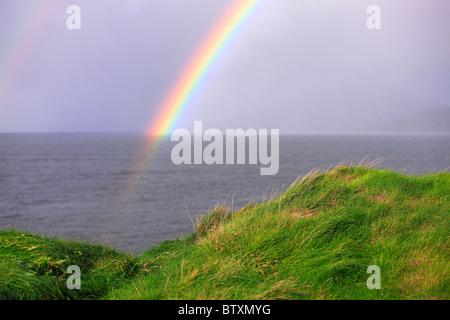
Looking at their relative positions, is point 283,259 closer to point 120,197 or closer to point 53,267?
point 53,267

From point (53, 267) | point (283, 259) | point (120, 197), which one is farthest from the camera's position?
point (120, 197)

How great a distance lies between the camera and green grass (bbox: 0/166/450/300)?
5066mm

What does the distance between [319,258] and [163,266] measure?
2.83 m

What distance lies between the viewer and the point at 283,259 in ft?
19.7

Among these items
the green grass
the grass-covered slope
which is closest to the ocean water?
the green grass

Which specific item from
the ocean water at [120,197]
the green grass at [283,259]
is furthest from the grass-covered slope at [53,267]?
the ocean water at [120,197]

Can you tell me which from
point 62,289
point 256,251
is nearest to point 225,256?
point 256,251

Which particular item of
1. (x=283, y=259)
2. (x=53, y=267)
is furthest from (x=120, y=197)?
(x=283, y=259)

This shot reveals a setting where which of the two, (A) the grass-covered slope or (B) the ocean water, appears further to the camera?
(B) the ocean water

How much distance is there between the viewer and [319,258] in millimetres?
5836

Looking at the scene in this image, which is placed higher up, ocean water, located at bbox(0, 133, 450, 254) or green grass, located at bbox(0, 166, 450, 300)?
green grass, located at bbox(0, 166, 450, 300)

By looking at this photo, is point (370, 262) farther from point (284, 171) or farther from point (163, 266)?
point (284, 171)

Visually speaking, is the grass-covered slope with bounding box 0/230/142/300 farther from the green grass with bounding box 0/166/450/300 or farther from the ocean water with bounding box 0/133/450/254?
the ocean water with bounding box 0/133/450/254

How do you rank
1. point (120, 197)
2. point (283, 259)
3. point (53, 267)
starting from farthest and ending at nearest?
1. point (120, 197)
2. point (283, 259)
3. point (53, 267)
